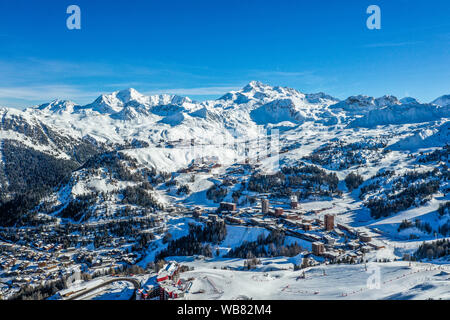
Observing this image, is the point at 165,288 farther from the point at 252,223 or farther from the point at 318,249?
the point at 252,223

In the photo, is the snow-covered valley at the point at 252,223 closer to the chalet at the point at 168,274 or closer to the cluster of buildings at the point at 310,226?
the cluster of buildings at the point at 310,226

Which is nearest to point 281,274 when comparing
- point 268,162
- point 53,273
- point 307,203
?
point 53,273

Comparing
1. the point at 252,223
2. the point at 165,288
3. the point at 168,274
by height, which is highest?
the point at 165,288

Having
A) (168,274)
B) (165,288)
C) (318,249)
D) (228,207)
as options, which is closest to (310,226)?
(318,249)

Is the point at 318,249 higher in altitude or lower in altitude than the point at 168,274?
lower

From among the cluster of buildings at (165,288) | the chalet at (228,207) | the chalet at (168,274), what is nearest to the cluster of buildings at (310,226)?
the chalet at (228,207)

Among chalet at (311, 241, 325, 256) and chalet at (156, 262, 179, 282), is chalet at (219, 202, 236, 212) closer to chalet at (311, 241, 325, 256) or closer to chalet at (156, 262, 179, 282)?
chalet at (311, 241, 325, 256)

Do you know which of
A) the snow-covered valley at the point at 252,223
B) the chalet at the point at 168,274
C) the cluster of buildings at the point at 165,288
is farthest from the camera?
the snow-covered valley at the point at 252,223

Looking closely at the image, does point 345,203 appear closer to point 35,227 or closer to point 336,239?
point 336,239

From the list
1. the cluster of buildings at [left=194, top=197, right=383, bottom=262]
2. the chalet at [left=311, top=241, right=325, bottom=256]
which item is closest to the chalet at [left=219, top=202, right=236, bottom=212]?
the cluster of buildings at [left=194, top=197, right=383, bottom=262]

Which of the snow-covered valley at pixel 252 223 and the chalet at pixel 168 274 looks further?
the snow-covered valley at pixel 252 223

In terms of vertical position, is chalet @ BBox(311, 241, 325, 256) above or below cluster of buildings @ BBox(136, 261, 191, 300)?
below

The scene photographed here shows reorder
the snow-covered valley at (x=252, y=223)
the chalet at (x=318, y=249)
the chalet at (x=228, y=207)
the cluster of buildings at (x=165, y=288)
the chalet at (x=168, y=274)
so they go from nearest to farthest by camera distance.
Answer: the cluster of buildings at (x=165, y=288) → the chalet at (x=168, y=274) → the snow-covered valley at (x=252, y=223) → the chalet at (x=318, y=249) → the chalet at (x=228, y=207)
